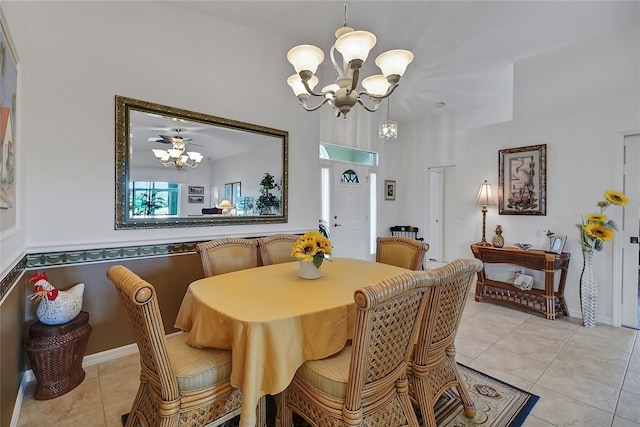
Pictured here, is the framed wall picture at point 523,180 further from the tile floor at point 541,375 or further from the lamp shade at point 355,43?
the lamp shade at point 355,43

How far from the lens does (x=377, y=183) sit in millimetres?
5977

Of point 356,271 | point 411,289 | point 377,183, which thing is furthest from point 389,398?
point 377,183

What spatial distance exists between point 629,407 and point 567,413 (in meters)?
0.43

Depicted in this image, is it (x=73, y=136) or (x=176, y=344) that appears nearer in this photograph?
(x=176, y=344)

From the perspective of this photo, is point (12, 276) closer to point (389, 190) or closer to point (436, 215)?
A: point (389, 190)

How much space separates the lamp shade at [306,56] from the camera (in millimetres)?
1833

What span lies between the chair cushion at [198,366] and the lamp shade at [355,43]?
5.91 ft

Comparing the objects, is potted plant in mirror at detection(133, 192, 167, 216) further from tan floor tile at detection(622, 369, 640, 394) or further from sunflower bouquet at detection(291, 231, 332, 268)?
tan floor tile at detection(622, 369, 640, 394)

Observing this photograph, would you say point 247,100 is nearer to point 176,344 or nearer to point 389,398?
point 176,344

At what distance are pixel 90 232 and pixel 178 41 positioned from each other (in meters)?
1.84

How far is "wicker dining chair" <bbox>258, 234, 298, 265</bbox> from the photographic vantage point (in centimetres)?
267

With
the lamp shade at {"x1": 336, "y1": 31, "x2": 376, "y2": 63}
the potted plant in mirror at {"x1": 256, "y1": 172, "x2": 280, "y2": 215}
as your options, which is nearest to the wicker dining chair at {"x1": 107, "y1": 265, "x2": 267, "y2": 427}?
the lamp shade at {"x1": 336, "y1": 31, "x2": 376, "y2": 63}

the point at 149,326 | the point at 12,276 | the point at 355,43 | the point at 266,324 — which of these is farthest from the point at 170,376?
the point at 355,43

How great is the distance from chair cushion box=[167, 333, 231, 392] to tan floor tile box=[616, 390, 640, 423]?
232 cm
